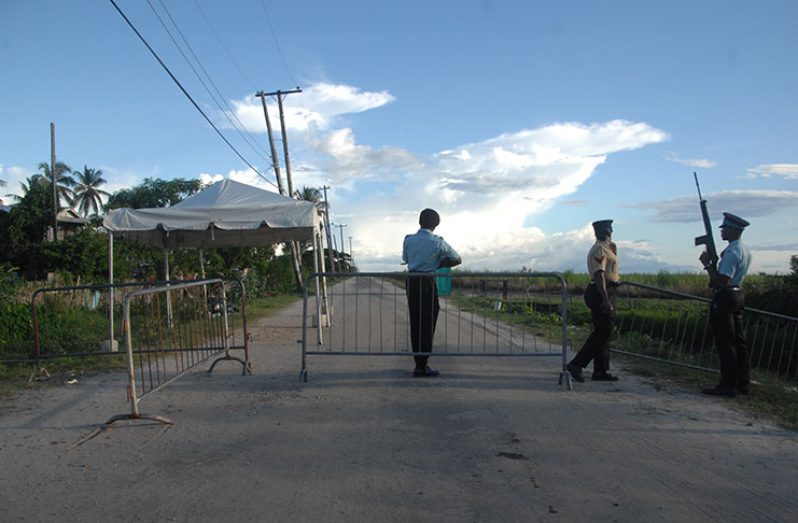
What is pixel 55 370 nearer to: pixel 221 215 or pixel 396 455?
pixel 221 215

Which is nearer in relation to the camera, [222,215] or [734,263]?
[734,263]

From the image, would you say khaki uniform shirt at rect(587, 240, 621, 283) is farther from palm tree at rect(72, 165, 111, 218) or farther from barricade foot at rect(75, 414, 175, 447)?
palm tree at rect(72, 165, 111, 218)

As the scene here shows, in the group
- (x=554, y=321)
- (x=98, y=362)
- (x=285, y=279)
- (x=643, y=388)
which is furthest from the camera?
(x=285, y=279)

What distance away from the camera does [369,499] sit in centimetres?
359

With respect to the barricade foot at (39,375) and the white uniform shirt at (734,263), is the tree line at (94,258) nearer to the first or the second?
the barricade foot at (39,375)

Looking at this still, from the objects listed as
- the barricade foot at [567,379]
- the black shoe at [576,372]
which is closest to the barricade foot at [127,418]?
the barricade foot at [567,379]

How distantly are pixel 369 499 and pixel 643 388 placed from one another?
4.37 metres

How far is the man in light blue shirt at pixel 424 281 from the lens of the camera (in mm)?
7129

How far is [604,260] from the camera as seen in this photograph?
6.86m

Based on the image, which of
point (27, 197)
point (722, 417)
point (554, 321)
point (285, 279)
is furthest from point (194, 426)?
point (27, 197)

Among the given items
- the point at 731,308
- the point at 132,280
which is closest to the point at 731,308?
the point at 731,308

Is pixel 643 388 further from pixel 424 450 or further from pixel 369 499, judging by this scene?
pixel 369 499

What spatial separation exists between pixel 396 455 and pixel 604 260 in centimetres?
375

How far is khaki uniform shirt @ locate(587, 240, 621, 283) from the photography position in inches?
270
